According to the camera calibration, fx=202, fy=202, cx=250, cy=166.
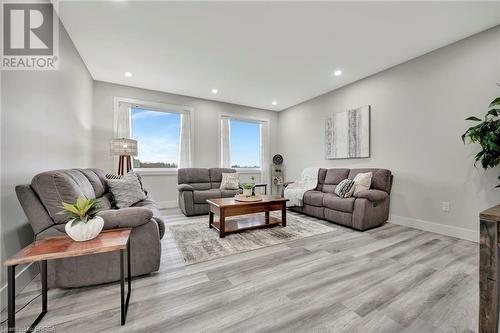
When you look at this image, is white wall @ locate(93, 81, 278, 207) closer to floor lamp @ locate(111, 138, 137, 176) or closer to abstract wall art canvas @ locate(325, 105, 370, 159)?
floor lamp @ locate(111, 138, 137, 176)

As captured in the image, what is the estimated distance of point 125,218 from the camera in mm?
1656

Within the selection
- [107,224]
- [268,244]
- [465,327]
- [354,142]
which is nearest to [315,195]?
[354,142]

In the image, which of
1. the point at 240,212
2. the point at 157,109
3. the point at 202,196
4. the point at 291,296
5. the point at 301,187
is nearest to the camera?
the point at 291,296

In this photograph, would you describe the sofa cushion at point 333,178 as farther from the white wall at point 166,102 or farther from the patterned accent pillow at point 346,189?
the white wall at point 166,102

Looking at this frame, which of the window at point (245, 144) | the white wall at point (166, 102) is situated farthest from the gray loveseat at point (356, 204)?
the white wall at point (166, 102)

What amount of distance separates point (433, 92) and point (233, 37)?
9.94 feet

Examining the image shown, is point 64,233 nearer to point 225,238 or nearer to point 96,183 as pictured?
point 96,183

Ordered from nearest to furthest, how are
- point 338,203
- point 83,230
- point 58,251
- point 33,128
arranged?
1. point 58,251
2. point 83,230
3. point 33,128
4. point 338,203

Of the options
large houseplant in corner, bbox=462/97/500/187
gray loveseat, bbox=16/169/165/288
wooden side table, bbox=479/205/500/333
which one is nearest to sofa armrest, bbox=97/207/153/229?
gray loveseat, bbox=16/169/165/288

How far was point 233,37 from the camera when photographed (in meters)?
2.71

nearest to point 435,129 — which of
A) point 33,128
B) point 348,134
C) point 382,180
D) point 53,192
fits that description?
point 382,180

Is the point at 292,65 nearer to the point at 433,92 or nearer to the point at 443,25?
the point at 443,25

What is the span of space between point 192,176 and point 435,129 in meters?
4.41

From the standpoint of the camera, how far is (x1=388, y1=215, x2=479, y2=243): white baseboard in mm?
2609
